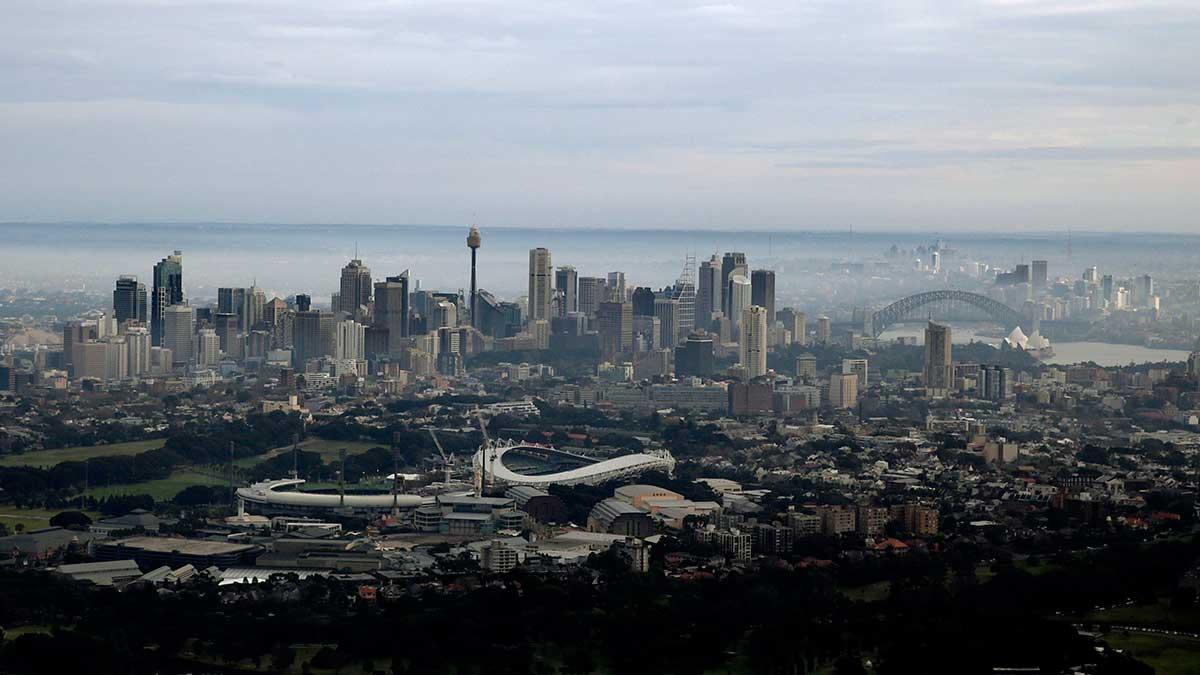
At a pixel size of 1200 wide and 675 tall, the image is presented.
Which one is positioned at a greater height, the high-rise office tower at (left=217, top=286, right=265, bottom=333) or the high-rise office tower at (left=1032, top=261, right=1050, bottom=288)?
the high-rise office tower at (left=1032, top=261, right=1050, bottom=288)

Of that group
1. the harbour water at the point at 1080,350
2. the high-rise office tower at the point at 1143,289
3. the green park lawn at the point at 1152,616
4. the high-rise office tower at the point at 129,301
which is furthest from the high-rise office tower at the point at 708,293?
the green park lawn at the point at 1152,616

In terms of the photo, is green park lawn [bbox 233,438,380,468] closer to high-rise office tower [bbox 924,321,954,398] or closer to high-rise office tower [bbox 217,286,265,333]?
high-rise office tower [bbox 924,321,954,398]

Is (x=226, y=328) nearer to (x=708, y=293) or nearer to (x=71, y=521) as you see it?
(x=708, y=293)

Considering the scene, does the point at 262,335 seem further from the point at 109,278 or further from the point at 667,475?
the point at 667,475

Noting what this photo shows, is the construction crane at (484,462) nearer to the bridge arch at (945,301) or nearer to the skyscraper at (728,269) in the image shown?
the bridge arch at (945,301)

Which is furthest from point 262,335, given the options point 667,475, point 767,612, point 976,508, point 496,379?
point 767,612

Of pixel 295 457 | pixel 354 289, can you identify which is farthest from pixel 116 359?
pixel 295 457

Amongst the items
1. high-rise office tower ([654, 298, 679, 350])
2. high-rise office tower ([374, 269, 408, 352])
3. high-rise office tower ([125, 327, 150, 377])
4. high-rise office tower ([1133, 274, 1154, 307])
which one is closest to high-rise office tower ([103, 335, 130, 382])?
high-rise office tower ([125, 327, 150, 377])
